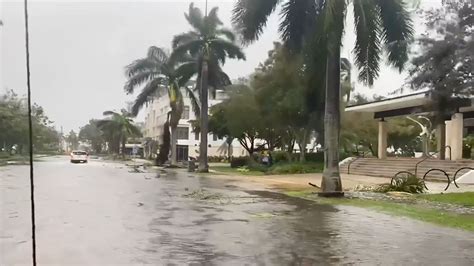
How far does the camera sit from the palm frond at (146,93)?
47.3 metres

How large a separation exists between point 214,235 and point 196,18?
32.1 metres

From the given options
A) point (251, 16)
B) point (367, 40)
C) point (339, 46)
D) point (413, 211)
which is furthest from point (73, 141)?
point (413, 211)

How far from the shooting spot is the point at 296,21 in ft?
64.4

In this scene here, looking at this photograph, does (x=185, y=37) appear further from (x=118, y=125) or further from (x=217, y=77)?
(x=118, y=125)

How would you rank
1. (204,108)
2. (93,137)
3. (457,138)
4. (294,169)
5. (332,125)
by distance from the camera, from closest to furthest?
(332,125) < (457,138) < (294,169) < (204,108) < (93,137)

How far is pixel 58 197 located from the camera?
16.9m

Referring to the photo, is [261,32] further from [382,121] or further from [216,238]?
[382,121]

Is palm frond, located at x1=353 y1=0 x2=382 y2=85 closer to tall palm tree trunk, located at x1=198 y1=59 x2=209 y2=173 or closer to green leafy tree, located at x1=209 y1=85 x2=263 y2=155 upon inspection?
tall palm tree trunk, located at x1=198 y1=59 x2=209 y2=173

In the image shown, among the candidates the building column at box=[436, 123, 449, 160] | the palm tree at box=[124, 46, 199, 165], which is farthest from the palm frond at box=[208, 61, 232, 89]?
the building column at box=[436, 123, 449, 160]

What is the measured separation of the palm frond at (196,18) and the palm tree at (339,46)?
68.8 feet

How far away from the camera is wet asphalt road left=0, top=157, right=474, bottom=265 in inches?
315

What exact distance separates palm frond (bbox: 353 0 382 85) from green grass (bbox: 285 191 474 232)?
15.0 feet

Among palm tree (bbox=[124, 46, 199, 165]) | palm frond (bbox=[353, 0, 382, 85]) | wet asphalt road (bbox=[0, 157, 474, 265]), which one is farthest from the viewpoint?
palm tree (bbox=[124, 46, 199, 165])

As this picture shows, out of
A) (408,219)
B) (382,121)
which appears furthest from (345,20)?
(382,121)
